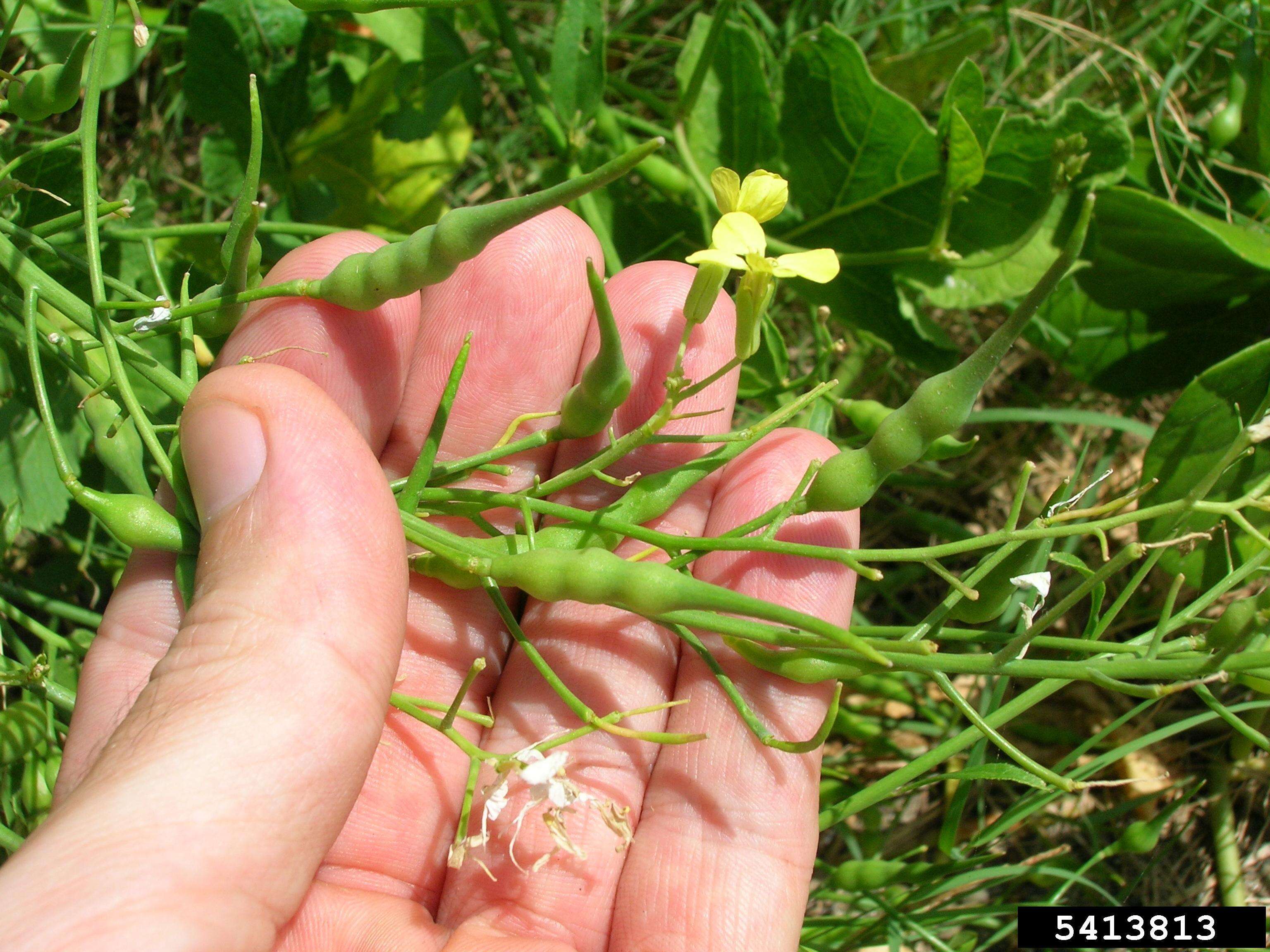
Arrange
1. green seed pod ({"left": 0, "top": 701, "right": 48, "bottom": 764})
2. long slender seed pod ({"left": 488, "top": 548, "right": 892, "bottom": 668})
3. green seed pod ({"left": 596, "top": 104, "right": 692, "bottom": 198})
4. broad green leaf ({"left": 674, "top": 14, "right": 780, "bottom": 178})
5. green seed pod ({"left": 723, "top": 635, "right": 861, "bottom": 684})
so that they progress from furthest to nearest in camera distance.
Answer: green seed pod ({"left": 596, "top": 104, "right": 692, "bottom": 198})
broad green leaf ({"left": 674, "top": 14, "right": 780, "bottom": 178})
green seed pod ({"left": 0, "top": 701, "right": 48, "bottom": 764})
green seed pod ({"left": 723, "top": 635, "right": 861, "bottom": 684})
long slender seed pod ({"left": 488, "top": 548, "right": 892, "bottom": 668})

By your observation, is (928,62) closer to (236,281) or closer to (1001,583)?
(1001,583)

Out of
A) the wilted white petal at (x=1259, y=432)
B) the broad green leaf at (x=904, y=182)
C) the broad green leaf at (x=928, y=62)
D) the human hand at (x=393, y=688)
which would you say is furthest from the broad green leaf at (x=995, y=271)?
the wilted white petal at (x=1259, y=432)

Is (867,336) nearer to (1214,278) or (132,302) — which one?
(1214,278)

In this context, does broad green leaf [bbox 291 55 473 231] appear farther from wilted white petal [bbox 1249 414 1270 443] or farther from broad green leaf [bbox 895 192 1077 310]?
wilted white petal [bbox 1249 414 1270 443]

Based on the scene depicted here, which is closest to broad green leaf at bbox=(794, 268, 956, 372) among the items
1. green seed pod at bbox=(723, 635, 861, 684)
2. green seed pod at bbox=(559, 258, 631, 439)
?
green seed pod at bbox=(559, 258, 631, 439)

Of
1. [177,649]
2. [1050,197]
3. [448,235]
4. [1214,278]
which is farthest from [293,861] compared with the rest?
[1214,278]

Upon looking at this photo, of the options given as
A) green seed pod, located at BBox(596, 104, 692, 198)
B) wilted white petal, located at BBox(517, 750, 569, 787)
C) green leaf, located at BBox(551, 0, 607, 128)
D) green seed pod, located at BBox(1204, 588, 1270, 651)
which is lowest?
wilted white petal, located at BBox(517, 750, 569, 787)
